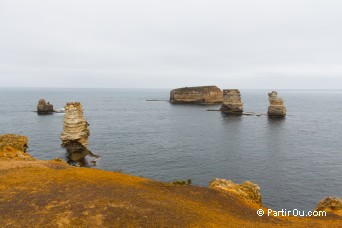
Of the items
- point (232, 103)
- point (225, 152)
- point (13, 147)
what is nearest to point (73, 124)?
point (13, 147)

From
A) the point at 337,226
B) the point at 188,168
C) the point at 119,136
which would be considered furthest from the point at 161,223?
the point at 119,136

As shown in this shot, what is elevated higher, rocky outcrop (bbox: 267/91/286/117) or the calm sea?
rocky outcrop (bbox: 267/91/286/117)

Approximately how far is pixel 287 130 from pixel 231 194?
236 ft

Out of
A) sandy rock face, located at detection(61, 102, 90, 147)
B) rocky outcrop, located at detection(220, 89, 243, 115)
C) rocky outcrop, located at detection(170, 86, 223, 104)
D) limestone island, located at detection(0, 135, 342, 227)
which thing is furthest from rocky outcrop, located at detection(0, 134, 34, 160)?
rocky outcrop, located at detection(170, 86, 223, 104)

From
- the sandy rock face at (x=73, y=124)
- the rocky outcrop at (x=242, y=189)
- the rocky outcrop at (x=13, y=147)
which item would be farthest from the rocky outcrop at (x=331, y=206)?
the sandy rock face at (x=73, y=124)

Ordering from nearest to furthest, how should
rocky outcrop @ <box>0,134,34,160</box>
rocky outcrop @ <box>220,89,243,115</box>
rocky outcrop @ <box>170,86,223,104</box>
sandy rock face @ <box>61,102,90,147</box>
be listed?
rocky outcrop @ <box>0,134,34,160</box> → sandy rock face @ <box>61,102,90,147</box> → rocky outcrop @ <box>220,89,243,115</box> → rocky outcrop @ <box>170,86,223,104</box>

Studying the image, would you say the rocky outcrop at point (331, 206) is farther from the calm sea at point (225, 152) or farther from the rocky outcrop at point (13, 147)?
the rocky outcrop at point (13, 147)

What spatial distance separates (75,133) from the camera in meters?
54.0

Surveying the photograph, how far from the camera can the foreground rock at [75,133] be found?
2101 inches

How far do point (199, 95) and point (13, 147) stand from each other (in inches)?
5963

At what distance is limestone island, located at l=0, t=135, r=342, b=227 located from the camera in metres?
17.7

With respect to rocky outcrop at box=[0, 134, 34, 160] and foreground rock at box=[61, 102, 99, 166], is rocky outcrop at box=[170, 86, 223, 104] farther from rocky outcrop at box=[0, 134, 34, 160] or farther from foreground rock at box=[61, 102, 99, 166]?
rocky outcrop at box=[0, 134, 34, 160]

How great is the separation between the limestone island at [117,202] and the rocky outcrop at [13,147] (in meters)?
5.08

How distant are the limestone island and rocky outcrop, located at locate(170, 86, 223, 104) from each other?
154 meters
